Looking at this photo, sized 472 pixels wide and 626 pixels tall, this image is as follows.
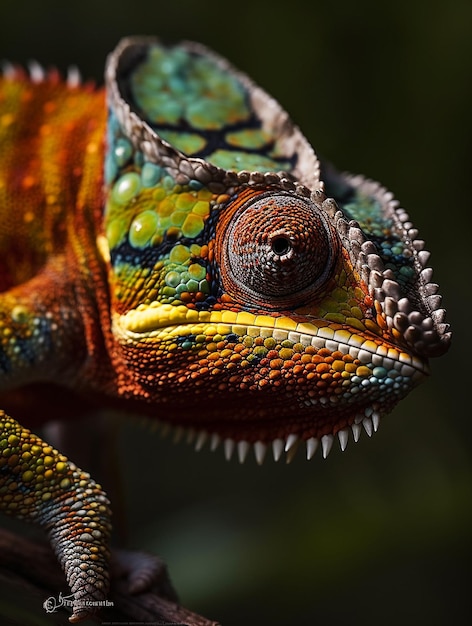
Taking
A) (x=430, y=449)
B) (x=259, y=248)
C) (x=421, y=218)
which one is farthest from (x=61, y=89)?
(x=430, y=449)

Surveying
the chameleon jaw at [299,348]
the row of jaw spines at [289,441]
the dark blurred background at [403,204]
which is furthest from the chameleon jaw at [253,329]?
the dark blurred background at [403,204]

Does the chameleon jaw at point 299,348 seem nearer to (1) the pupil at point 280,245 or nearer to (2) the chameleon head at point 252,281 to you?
(2) the chameleon head at point 252,281

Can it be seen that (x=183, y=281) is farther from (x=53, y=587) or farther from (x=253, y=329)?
(x=53, y=587)

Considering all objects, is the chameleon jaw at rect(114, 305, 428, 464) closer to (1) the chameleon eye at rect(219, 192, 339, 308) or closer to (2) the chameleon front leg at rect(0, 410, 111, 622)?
(1) the chameleon eye at rect(219, 192, 339, 308)

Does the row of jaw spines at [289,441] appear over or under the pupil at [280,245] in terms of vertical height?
under

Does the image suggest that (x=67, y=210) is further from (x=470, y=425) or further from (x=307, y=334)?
(x=470, y=425)

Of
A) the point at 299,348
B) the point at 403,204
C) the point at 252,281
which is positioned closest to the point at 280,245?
the point at 252,281

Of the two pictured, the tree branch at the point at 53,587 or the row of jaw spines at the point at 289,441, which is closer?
the row of jaw spines at the point at 289,441

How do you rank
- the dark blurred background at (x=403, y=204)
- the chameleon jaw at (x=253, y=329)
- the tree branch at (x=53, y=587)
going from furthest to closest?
the dark blurred background at (x=403, y=204), the tree branch at (x=53, y=587), the chameleon jaw at (x=253, y=329)
